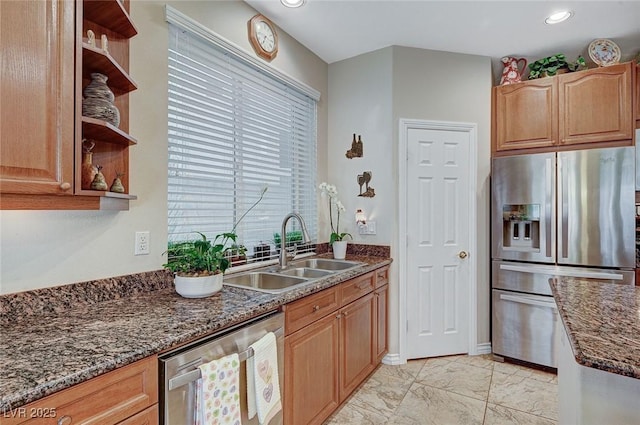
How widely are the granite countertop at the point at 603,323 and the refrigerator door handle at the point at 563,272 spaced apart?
1.07 meters

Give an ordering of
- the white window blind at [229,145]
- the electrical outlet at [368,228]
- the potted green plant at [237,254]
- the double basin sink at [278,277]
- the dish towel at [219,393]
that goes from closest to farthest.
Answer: the dish towel at [219,393] → the white window blind at [229,145] → the double basin sink at [278,277] → the potted green plant at [237,254] → the electrical outlet at [368,228]

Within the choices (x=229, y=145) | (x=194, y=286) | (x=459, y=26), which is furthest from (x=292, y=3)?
(x=194, y=286)

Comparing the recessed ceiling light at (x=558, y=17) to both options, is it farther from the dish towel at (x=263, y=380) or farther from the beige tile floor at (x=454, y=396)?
the dish towel at (x=263, y=380)

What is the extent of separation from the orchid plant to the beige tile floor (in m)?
1.19

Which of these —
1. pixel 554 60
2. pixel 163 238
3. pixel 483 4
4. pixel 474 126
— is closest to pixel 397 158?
pixel 474 126

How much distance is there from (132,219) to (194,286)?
1.55ft

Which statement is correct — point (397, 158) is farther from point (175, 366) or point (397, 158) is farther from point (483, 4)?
point (175, 366)

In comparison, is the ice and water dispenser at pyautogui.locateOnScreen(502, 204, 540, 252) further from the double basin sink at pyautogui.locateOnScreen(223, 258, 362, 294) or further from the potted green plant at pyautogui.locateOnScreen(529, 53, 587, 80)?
the double basin sink at pyautogui.locateOnScreen(223, 258, 362, 294)

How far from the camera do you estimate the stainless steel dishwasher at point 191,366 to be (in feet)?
3.55

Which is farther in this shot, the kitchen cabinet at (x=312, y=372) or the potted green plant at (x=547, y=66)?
the potted green plant at (x=547, y=66)

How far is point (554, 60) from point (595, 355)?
9.73 ft

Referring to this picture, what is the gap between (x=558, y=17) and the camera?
8.04 feet

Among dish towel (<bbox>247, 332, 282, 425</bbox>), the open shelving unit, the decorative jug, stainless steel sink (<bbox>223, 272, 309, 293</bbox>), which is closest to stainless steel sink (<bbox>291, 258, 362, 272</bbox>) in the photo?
stainless steel sink (<bbox>223, 272, 309, 293</bbox>)

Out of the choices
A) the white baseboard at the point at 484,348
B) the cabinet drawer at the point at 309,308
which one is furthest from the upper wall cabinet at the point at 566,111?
the cabinet drawer at the point at 309,308
